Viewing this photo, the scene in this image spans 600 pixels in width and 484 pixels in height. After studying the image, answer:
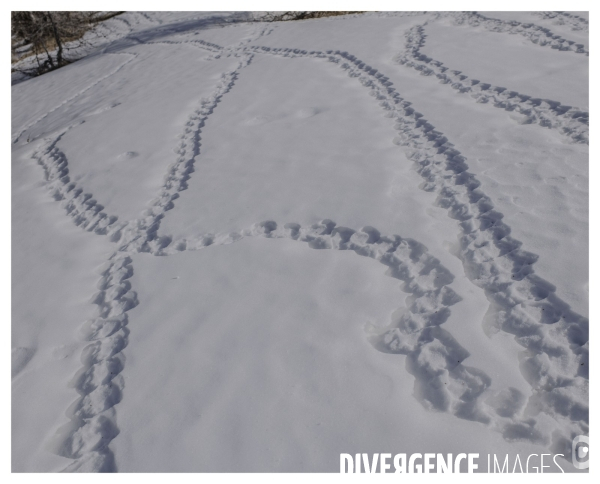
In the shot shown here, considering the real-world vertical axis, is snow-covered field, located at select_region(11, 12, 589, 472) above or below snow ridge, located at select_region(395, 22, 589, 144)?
below

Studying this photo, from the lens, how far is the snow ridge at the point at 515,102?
127 inches

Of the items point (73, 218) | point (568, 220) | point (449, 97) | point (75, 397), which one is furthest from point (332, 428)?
point (449, 97)

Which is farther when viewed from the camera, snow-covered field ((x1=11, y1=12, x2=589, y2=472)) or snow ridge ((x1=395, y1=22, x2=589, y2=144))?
snow ridge ((x1=395, y1=22, x2=589, y2=144))

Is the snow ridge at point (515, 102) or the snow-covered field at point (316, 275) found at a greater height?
the snow ridge at point (515, 102)

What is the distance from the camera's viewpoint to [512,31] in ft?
17.7

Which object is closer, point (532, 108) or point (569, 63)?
point (532, 108)

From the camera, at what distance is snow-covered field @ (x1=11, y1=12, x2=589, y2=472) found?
1729 mm

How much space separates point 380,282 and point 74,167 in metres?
3.23

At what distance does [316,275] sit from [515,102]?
2459 millimetres

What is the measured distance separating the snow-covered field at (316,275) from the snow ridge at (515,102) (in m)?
0.02

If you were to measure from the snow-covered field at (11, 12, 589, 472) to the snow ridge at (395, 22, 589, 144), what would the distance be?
0.08 feet

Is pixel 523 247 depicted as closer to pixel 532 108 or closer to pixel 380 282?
pixel 380 282

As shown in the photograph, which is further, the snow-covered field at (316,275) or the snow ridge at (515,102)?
the snow ridge at (515,102)

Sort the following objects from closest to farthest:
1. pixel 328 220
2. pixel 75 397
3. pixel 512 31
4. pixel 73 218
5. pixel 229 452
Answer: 1. pixel 229 452
2. pixel 75 397
3. pixel 328 220
4. pixel 73 218
5. pixel 512 31
